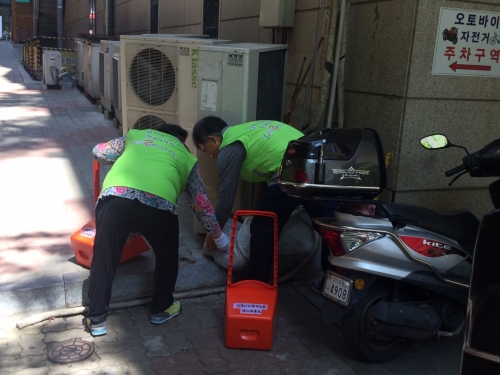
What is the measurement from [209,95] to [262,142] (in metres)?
0.98

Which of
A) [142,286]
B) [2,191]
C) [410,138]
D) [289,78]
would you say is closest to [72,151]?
[2,191]

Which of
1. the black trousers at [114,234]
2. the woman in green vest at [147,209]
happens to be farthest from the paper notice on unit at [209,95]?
the black trousers at [114,234]

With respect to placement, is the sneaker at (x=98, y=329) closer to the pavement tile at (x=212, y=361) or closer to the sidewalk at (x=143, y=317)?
the sidewalk at (x=143, y=317)

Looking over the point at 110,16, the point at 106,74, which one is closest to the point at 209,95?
the point at 106,74

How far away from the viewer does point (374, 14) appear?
4957 mm

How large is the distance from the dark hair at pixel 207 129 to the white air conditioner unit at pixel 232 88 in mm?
569

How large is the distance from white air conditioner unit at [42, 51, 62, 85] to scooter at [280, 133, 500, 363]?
42.9 ft

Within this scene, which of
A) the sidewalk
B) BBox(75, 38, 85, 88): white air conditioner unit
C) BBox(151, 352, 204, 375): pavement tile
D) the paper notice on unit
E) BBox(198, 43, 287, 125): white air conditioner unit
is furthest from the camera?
BBox(75, 38, 85, 88): white air conditioner unit

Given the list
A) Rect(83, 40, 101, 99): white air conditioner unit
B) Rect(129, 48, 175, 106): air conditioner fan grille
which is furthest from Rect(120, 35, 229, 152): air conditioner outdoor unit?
Rect(83, 40, 101, 99): white air conditioner unit

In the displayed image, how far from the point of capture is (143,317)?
13.1 ft

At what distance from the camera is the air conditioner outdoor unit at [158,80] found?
527cm

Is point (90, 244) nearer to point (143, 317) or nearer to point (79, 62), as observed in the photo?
point (143, 317)

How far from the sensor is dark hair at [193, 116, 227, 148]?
13.8 feet

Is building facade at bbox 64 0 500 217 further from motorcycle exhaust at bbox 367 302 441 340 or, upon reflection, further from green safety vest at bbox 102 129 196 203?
green safety vest at bbox 102 129 196 203
